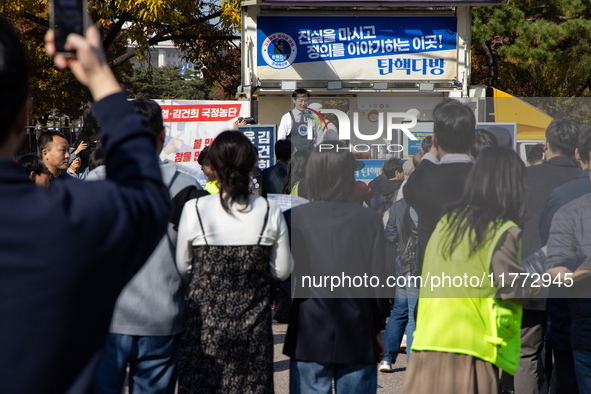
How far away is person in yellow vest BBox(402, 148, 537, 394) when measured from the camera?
2.68 m

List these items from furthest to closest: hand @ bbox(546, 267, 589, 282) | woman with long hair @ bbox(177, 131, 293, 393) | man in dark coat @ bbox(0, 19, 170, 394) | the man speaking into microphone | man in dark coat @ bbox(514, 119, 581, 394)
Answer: the man speaking into microphone < man in dark coat @ bbox(514, 119, 581, 394) < hand @ bbox(546, 267, 589, 282) < woman with long hair @ bbox(177, 131, 293, 393) < man in dark coat @ bbox(0, 19, 170, 394)

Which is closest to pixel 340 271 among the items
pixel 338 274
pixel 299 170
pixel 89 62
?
pixel 338 274

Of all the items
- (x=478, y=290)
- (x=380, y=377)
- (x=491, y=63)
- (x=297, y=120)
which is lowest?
(x=380, y=377)

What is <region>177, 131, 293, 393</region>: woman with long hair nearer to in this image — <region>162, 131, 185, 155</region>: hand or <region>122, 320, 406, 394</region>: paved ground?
<region>122, 320, 406, 394</region>: paved ground

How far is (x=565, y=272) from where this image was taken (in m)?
3.05

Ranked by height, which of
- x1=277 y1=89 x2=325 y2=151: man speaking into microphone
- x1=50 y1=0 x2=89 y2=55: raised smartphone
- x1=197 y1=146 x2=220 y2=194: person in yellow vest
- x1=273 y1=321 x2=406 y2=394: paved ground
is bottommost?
x1=273 y1=321 x2=406 y2=394: paved ground

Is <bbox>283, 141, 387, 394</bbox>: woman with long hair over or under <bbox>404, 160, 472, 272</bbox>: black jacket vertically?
under

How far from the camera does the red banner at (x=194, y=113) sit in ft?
27.6

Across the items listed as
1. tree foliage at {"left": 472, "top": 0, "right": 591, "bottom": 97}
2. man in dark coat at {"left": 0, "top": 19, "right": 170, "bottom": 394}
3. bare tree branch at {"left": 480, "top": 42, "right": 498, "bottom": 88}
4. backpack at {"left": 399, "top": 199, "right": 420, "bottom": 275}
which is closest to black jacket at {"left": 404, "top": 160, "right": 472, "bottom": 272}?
backpack at {"left": 399, "top": 199, "right": 420, "bottom": 275}

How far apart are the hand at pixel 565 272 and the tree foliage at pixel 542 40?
15252 mm

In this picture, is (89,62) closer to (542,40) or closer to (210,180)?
(210,180)

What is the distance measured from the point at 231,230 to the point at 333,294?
663 millimetres

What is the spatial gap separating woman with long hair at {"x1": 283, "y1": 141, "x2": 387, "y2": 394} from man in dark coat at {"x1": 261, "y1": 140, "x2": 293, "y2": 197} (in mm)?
2623

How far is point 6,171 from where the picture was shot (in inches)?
42.1
